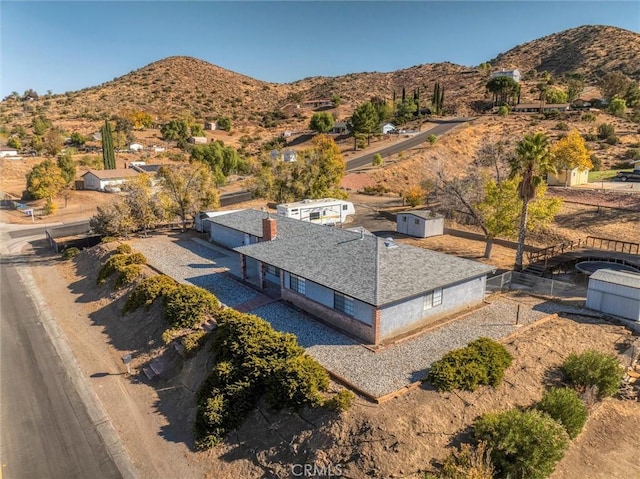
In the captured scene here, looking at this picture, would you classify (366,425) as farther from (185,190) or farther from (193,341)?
(185,190)

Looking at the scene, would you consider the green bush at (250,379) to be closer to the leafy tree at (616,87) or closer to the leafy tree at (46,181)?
the leafy tree at (46,181)

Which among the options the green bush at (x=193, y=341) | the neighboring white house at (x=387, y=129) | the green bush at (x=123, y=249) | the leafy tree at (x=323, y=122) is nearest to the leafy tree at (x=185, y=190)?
the green bush at (x=123, y=249)

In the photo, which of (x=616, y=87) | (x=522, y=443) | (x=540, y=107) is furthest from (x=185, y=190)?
(x=616, y=87)

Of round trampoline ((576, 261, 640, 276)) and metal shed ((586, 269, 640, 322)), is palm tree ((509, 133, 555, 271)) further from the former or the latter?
metal shed ((586, 269, 640, 322))

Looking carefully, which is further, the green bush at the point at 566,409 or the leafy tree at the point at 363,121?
the leafy tree at the point at 363,121

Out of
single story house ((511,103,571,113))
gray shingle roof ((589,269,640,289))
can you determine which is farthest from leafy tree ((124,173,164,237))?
single story house ((511,103,571,113))

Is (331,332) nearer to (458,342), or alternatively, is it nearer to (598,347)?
(458,342)

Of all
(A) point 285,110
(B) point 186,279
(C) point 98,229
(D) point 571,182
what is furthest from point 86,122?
(D) point 571,182
